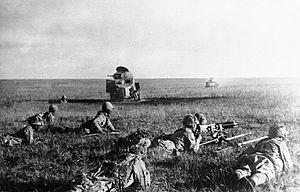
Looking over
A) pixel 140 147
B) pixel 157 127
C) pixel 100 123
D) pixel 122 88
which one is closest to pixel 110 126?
pixel 100 123

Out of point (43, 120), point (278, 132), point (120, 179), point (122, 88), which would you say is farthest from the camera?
point (122, 88)

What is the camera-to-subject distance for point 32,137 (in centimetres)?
544

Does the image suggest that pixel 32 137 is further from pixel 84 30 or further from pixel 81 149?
pixel 84 30

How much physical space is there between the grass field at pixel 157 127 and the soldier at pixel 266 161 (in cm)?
19

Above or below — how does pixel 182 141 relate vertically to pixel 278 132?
below

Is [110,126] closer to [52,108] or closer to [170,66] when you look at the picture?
[52,108]

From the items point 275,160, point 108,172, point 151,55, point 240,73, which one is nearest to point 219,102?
point 240,73

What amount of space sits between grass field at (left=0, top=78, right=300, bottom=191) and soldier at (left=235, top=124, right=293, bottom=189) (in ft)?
0.61

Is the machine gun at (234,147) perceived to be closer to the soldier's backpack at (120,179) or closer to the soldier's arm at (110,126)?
the soldier's backpack at (120,179)

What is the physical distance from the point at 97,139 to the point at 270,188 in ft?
9.18

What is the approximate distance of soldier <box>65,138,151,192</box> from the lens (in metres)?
3.05

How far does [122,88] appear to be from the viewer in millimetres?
8461

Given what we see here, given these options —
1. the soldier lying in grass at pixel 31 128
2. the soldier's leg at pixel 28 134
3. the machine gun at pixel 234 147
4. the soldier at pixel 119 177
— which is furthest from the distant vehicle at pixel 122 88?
the soldier at pixel 119 177

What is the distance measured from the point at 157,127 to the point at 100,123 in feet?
3.73
